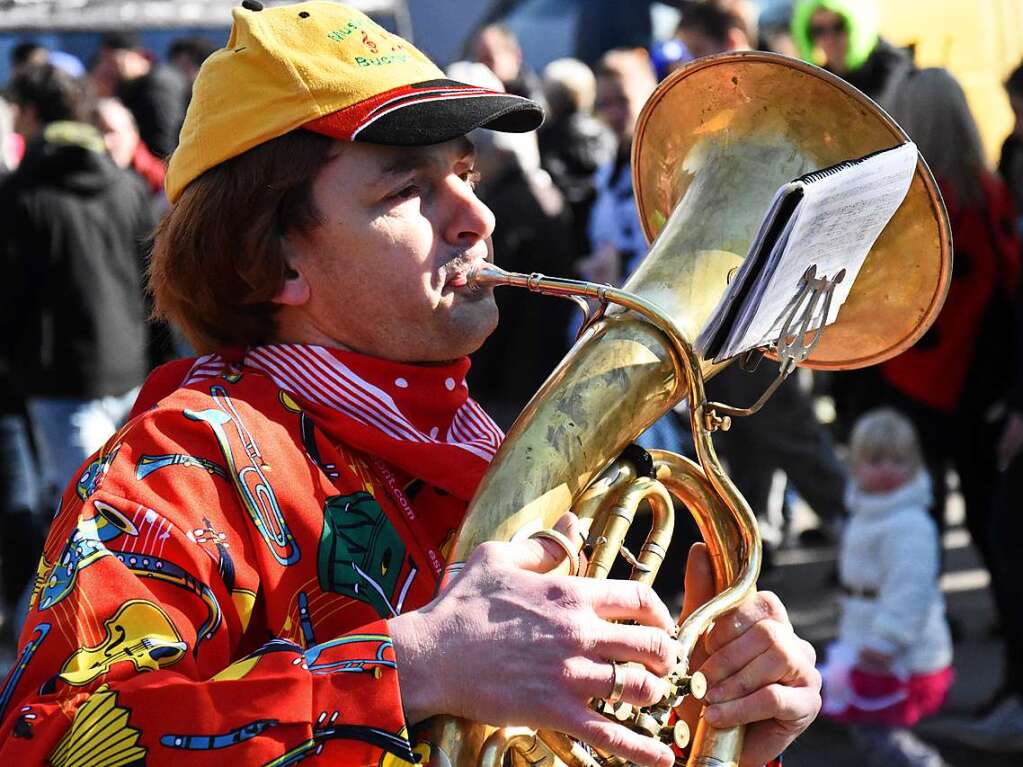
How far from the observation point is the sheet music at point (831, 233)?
170 centimetres

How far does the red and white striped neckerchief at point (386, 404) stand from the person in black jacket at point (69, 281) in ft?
11.9

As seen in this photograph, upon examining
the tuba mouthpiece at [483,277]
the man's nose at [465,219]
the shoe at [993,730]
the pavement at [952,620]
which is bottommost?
the pavement at [952,620]

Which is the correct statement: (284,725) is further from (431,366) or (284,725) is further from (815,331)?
(815,331)

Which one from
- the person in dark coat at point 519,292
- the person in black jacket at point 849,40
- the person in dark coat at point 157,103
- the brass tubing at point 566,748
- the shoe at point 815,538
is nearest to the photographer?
the brass tubing at point 566,748

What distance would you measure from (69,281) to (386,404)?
150 inches

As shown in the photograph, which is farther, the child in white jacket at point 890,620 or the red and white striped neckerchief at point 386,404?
the child in white jacket at point 890,620

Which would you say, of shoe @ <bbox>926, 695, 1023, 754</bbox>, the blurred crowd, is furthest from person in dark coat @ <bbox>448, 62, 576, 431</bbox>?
shoe @ <bbox>926, 695, 1023, 754</bbox>

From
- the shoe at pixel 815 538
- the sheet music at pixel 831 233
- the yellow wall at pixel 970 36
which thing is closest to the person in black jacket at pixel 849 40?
the yellow wall at pixel 970 36

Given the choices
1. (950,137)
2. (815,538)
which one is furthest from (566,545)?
(815,538)

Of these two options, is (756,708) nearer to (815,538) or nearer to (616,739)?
(616,739)

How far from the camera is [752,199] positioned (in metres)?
2.09

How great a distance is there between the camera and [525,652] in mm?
1512

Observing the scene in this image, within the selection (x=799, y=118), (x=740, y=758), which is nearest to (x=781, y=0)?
(x=799, y=118)

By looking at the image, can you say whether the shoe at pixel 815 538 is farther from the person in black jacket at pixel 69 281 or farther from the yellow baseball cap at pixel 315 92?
the yellow baseball cap at pixel 315 92
